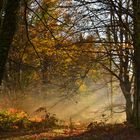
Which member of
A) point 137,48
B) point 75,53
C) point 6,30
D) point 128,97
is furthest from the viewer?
point 128,97

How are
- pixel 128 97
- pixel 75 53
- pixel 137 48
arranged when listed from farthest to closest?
pixel 128 97
pixel 75 53
pixel 137 48

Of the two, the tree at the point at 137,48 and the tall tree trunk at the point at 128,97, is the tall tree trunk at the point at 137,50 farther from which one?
the tall tree trunk at the point at 128,97

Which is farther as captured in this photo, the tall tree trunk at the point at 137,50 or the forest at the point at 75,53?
the tall tree trunk at the point at 137,50

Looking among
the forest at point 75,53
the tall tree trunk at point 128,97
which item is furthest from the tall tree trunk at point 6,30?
the tall tree trunk at point 128,97

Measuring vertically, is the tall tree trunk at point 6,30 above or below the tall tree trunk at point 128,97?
above

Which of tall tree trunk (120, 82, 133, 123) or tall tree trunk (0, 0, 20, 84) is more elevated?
tall tree trunk (0, 0, 20, 84)

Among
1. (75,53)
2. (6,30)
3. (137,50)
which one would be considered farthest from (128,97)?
(6,30)

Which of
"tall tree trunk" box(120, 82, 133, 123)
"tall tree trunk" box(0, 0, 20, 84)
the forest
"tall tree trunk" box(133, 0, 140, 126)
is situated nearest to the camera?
"tall tree trunk" box(0, 0, 20, 84)

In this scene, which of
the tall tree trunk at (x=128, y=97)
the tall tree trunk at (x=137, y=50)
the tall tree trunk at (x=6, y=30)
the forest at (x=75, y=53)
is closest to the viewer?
the tall tree trunk at (x=6, y=30)

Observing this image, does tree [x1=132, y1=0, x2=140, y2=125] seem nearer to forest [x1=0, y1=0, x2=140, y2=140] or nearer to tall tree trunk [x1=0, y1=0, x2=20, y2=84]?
forest [x1=0, y1=0, x2=140, y2=140]

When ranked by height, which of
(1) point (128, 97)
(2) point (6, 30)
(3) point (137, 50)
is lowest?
(1) point (128, 97)

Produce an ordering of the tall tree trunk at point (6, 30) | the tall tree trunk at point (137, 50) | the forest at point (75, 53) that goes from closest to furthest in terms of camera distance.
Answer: the tall tree trunk at point (6, 30) → the forest at point (75, 53) → the tall tree trunk at point (137, 50)

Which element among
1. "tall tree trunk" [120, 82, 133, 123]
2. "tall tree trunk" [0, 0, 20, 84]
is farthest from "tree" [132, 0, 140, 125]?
"tall tree trunk" [0, 0, 20, 84]

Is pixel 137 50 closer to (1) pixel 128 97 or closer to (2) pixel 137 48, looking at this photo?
(2) pixel 137 48
